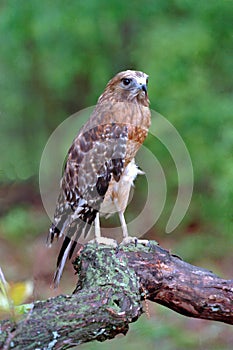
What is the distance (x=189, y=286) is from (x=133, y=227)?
4.13 metres

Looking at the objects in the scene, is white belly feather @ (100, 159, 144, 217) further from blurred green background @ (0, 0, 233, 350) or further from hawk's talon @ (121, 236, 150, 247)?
blurred green background @ (0, 0, 233, 350)

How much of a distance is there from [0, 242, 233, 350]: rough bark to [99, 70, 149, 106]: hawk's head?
987 millimetres

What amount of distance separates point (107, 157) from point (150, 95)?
104 inches

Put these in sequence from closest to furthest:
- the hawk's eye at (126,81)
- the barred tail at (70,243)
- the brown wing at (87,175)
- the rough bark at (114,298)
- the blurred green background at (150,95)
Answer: the rough bark at (114,298)
the barred tail at (70,243)
the brown wing at (87,175)
the hawk's eye at (126,81)
the blurred green background at (150,95)

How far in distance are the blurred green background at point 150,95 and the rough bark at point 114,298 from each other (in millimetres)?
2132

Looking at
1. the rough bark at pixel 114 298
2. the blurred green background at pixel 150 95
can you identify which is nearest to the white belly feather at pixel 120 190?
the rough bark at pixel 114 298

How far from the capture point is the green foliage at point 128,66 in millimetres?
6039

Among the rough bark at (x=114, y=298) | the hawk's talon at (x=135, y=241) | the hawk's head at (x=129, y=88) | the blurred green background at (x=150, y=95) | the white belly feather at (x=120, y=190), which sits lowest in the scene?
the rough bark at (x=114, y=298)

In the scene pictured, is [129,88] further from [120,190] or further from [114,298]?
[114,298]

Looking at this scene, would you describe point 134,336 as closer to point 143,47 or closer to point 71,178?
point 71,178

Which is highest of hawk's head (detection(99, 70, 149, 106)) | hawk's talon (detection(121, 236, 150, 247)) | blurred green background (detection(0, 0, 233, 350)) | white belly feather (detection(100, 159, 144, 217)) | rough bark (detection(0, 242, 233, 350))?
blurred green background (detection(0, 0, 233, 350))

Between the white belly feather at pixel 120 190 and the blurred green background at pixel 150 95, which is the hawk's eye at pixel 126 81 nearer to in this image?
the white belly feather at pixel 120 190

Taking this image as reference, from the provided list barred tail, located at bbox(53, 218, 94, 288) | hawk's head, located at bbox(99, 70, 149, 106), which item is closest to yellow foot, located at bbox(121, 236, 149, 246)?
barred tail, located at bbox(53, 218, 94, 288)

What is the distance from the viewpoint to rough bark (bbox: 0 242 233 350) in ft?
7.82
